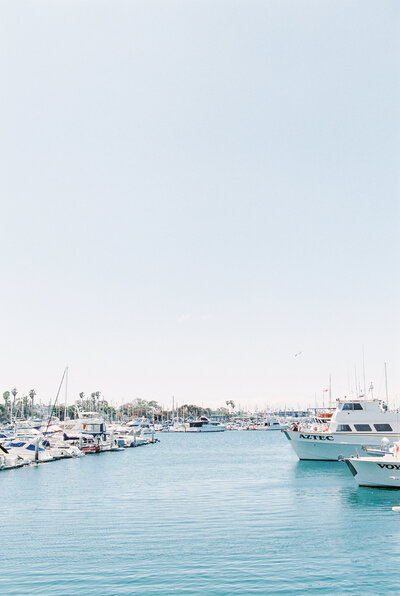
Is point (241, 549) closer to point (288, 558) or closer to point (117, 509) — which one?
point (288, 558)

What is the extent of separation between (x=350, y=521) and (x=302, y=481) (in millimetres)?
17984

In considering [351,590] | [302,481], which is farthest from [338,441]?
[351,590]

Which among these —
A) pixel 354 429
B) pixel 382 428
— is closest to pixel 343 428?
pixel 354 429

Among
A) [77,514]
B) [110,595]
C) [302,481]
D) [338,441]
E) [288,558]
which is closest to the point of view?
[110,595]

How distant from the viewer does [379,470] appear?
38094 millimetres

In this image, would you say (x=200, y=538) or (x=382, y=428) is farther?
(x=382, y=428)

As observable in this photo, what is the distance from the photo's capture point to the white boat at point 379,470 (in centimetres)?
3762

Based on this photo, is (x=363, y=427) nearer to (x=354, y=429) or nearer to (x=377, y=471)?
(x=354, y=429)

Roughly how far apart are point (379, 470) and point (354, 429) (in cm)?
2280

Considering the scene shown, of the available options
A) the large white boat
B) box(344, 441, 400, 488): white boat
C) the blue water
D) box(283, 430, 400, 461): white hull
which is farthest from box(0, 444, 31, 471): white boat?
box(344, 441, 400, 488): white boat

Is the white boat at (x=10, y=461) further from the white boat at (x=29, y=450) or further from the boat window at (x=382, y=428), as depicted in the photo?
the boat window at (x=382, y=428)

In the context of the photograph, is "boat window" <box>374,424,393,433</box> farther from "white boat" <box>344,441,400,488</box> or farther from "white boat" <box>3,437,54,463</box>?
"white boat" <box>3,437,54,463</box>

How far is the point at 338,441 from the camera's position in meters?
60.7

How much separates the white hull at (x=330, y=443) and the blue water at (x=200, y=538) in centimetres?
1255
